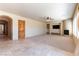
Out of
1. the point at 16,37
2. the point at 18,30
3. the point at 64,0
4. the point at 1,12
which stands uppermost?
the point at 1,12

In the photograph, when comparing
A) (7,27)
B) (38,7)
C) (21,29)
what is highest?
(38,7)

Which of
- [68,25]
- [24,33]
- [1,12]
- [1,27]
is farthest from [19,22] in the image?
[1,27]

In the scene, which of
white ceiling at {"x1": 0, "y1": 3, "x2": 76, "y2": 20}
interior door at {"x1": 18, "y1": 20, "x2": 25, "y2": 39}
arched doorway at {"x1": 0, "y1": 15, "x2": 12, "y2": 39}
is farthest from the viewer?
interior door at {"x1": 18, "y1": 20, "x2": 25, "y2": 39}

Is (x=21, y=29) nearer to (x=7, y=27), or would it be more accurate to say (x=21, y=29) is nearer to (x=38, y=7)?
(x=38, y=7)

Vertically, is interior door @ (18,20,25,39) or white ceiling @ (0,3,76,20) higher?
white ceiling @ (0,3,76,20)

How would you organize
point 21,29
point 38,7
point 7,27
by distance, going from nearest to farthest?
point 38,7 → point 21,29 → point 7,27

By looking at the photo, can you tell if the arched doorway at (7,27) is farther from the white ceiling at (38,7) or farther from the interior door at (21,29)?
the white ceiling at (38,7)

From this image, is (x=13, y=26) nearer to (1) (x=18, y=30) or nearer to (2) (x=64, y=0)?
(1) (x=18, y=30)

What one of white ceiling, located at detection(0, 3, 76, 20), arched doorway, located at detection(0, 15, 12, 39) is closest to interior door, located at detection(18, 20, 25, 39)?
arched doorway, located at detection(0, 15, 12, 39)

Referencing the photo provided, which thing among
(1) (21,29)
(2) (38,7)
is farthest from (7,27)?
(2) (38,7)

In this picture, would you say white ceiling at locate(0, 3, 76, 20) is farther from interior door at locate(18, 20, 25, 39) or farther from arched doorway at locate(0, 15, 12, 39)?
interior door at locate(18, 20, 25, 39)

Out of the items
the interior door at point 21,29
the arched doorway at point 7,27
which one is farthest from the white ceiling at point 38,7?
the interior door at point 21,29

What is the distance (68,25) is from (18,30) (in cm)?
694

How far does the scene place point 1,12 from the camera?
287 inches
